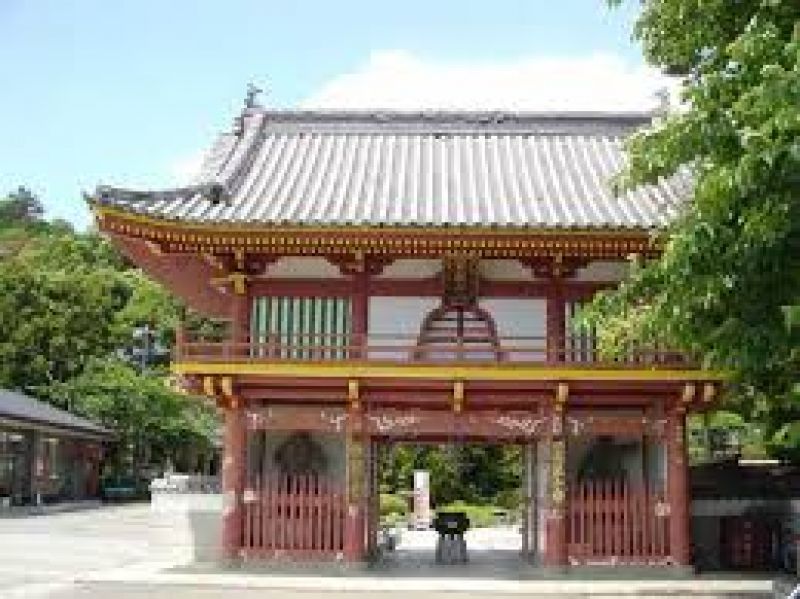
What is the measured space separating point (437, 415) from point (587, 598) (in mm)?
4904

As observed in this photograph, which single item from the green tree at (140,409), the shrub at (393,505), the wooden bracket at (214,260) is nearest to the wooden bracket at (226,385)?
the wooden bracket at (214,260)

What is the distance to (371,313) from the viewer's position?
2378cm

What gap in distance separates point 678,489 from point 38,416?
37780mm

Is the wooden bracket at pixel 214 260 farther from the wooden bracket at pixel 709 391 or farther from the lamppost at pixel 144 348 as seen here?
the lamppost at pixel 144 348

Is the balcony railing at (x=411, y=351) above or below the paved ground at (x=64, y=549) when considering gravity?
above

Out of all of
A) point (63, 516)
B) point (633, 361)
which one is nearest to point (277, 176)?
point (633, 361)

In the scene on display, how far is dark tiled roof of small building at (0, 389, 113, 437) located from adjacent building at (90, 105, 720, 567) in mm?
27963

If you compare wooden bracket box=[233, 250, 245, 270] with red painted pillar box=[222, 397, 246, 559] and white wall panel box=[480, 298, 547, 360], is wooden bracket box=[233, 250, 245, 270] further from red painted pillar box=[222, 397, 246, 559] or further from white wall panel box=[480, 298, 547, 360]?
white wall panel box=[480, 298, 547, 360]

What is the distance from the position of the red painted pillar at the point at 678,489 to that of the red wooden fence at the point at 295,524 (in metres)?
6.40

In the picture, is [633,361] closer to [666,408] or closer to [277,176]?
[666,408]

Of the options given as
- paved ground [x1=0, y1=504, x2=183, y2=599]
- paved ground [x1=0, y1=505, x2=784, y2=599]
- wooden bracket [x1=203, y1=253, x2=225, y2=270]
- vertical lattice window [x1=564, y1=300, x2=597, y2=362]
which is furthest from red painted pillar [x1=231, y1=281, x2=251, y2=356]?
vertical lattice window [x1=564, y1=300, x2=597, y2=362]

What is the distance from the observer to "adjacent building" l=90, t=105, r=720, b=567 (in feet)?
72.9

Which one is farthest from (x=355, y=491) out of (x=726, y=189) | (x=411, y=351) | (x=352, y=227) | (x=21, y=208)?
(x=21, y=208)

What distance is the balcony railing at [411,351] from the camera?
2242cm
